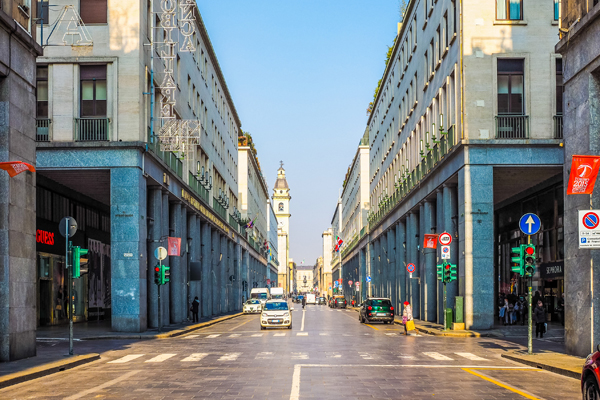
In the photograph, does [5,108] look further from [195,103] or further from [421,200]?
[195,103]

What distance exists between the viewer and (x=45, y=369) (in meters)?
16.9

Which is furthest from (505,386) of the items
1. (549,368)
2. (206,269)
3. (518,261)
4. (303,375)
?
(206,269)

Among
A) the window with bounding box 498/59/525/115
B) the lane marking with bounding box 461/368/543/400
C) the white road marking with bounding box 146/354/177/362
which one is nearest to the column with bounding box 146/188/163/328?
the white road marking with bounding box 146/354/177/362

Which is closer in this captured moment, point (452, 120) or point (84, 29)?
point (84, 29)

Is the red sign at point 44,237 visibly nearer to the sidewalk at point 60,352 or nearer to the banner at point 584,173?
the sidewalk at point 60,352

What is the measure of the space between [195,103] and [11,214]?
119 ft

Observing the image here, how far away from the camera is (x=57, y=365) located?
17828mm

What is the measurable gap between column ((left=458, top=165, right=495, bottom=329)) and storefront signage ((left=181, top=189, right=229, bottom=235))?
19.4 metres

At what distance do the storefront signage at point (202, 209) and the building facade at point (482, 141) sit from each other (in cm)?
1456

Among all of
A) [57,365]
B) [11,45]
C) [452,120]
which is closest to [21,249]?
[57,365]

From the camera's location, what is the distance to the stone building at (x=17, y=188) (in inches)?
747

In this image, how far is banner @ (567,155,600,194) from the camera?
17703mm

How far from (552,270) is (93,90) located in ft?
77.8

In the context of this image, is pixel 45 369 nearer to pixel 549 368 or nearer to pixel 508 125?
pixel 549 368
